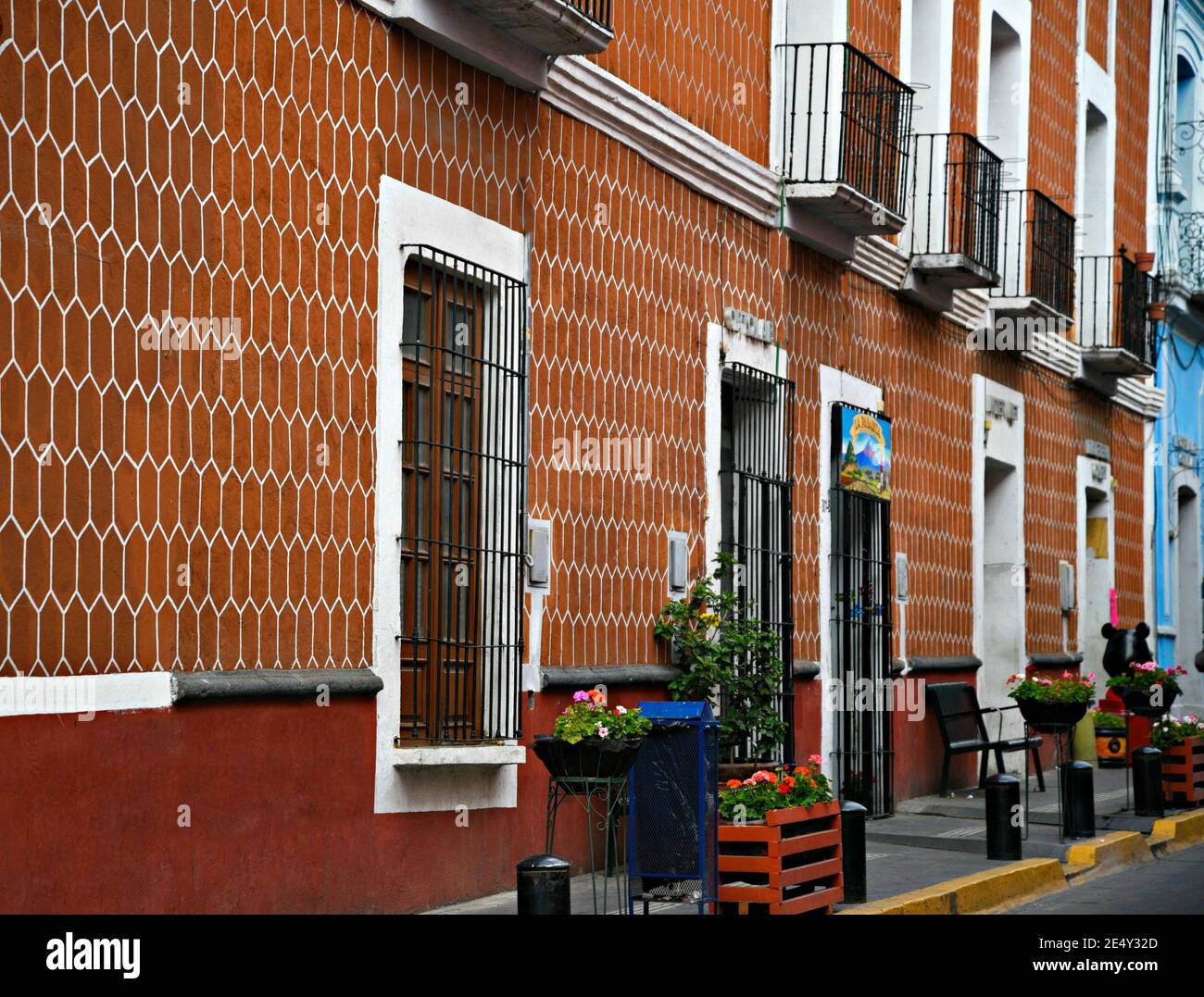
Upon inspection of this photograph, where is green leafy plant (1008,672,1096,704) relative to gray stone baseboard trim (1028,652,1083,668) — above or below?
below

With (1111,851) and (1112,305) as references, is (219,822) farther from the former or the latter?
(1112,305)

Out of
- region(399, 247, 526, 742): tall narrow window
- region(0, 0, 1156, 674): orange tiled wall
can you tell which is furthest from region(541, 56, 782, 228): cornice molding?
region(399, 247, 526, 742): tall narrow window

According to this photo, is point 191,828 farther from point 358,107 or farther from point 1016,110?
point 1016,110

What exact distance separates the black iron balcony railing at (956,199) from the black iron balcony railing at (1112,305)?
3937 mm

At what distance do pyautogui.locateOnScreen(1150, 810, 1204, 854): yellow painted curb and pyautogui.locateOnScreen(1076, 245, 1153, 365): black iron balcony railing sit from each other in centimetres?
760

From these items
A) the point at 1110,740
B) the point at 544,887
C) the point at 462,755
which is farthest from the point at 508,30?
the point at 1110,740

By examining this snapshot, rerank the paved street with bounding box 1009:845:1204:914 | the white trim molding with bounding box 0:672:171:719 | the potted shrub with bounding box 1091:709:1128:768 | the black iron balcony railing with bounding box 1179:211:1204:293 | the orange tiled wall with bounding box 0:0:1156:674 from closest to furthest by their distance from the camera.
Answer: the white trim molding with bounding box 0:672:171:719 → the orange tiled wall with bounding box 0:0:1156:674 → the paved street with bounding box 1009:845:1204:914 → the potted shrub with bounding box 1091:709:1128:768 → the black iron balcony railing with bounding box 1179:211:1204:293

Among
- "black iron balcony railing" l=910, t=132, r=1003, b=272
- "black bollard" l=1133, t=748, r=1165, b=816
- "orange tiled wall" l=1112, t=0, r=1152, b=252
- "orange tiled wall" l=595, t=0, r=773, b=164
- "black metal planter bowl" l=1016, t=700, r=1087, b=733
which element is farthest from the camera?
"orange tiled wall" l=1112, t=0, r=1152, b=252

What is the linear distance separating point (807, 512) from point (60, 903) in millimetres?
8439

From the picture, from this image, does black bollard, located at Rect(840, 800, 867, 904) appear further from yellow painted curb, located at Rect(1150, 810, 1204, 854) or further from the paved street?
yellow painted curb, located at Rect(1150, 810, 1204, 854)

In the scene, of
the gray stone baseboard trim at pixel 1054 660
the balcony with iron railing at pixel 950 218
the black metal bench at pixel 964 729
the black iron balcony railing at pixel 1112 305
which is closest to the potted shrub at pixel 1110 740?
the gray stone baseboard trim at pixel 1054 660

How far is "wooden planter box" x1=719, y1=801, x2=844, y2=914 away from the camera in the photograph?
29.5ft

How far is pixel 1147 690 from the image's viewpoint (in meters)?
17.8
